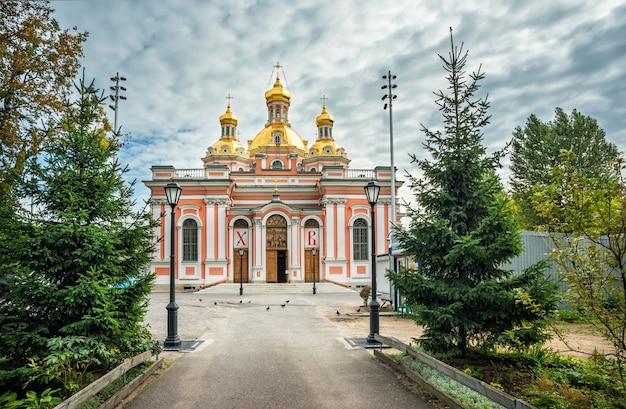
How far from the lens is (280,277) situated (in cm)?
3200

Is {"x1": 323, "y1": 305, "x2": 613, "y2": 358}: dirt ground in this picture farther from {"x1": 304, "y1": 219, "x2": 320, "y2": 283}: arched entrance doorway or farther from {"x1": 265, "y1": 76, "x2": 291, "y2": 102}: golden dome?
{"x1": 265, "y1": 76, "x2": 291, "y2": 102}: golden dome

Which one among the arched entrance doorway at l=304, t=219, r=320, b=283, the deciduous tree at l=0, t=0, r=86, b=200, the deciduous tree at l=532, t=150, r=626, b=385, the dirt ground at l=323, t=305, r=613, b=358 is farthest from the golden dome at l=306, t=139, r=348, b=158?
the deciduous tree at l=532, t=150, r=626, b=385

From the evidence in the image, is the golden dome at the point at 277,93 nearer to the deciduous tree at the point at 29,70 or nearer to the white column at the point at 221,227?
the white column at the point at 221,227

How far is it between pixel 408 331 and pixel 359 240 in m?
21.0

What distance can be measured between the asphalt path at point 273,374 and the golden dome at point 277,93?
34297mm

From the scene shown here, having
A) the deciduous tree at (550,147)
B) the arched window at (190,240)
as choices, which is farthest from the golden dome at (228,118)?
the deciduous tree at (550,147)

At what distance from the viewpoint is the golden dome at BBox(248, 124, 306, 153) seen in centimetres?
4134

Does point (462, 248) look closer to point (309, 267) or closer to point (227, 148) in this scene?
point (309, 267)

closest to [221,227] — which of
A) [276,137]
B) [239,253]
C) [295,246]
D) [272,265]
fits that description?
[239,253]

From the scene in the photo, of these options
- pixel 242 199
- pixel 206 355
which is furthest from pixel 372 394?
pixel 242 199

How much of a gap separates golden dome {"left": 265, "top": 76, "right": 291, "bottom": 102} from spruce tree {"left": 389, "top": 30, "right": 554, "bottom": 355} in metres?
37.2

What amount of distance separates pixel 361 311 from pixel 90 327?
1189 centimetres

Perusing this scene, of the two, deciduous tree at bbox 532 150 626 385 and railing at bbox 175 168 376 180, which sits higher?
railing at bbox 175 168 376 180

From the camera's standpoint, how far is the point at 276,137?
41.4 metres
